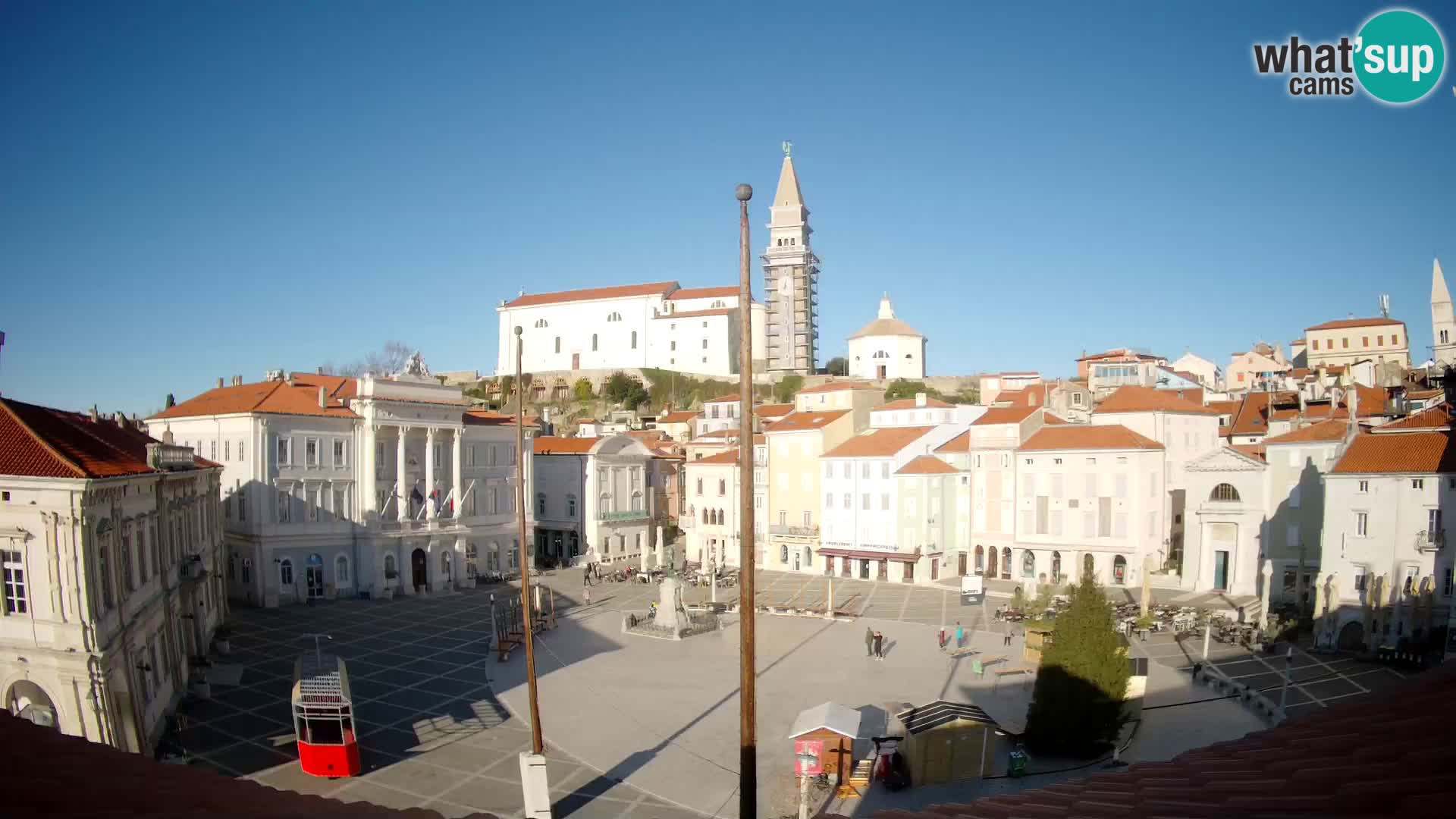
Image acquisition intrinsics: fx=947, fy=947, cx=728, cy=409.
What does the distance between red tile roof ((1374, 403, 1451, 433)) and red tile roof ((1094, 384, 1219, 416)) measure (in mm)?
17039

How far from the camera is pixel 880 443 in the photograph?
5784 cm

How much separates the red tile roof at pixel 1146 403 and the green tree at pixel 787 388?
52.6 meters

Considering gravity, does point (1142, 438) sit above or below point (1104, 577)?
above

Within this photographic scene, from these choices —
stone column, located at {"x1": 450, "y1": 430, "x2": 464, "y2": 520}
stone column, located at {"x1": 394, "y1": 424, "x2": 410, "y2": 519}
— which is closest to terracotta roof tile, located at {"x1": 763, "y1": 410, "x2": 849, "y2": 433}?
stone column, located at {"x1": 450, "y1": 430, "x2": 464, "y2": 520}

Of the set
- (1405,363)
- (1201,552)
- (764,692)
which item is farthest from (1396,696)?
(1405,363)

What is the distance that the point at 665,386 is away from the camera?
373 feet

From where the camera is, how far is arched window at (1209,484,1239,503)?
1847 inches

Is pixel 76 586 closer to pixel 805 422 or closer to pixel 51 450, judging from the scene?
pixel 51 450

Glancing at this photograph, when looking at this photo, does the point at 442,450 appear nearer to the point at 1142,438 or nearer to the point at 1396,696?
the point at 1142,438

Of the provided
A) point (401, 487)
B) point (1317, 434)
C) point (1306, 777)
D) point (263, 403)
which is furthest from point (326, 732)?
point (1317, 434)

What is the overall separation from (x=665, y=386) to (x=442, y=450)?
6072cm

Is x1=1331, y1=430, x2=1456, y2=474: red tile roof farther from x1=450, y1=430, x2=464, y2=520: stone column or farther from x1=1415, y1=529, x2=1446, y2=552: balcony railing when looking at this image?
x1=450, y1=430, x2=464, y2=520: stone column

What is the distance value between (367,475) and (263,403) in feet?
→ 20.5

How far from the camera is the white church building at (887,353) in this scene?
376ft
